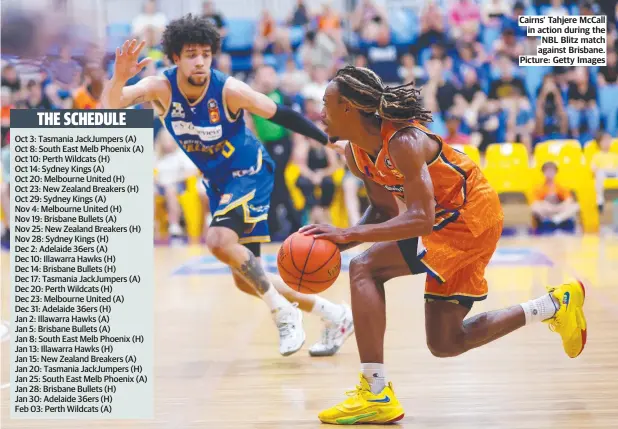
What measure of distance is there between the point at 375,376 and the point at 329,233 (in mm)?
694

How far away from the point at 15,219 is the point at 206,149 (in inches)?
94.7

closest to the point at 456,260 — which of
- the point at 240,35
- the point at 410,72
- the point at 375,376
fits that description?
the point at 375,376

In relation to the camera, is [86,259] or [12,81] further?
[12,81]

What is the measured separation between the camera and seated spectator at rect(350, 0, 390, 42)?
14.4 metres

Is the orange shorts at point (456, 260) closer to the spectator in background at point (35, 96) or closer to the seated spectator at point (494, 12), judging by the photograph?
the spectator in background at point (35, 96)

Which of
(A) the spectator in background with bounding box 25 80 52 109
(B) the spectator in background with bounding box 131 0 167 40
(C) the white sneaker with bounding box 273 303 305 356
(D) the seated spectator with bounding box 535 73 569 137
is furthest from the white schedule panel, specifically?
(D) the seated spectator with bounding box 535 73 569 137

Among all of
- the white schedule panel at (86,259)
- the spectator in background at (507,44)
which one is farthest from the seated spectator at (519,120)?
the white schedule panel at (86,259)

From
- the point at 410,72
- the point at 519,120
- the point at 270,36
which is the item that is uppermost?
the point at 270,36

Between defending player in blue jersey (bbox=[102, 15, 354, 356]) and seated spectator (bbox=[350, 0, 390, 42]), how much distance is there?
855cm

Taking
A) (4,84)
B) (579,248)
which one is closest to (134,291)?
(4,84)

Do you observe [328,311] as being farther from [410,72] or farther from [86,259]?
[410,72]

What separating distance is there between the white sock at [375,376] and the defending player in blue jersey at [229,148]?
1465mm

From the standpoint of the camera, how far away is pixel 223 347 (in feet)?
20.6

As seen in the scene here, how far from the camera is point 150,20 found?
13.0m
